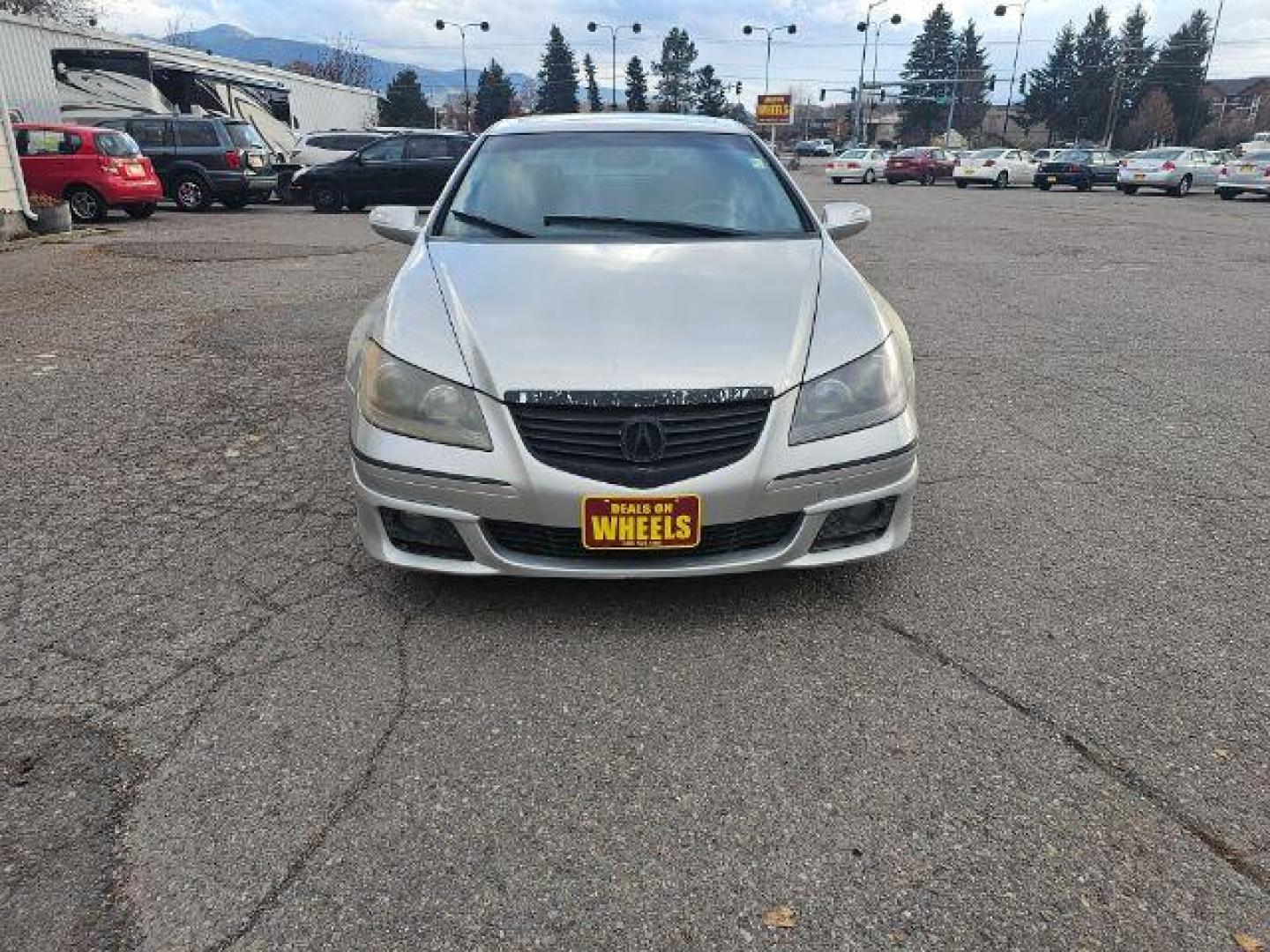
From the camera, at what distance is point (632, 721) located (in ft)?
8.07

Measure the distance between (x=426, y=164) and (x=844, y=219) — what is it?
609 inches

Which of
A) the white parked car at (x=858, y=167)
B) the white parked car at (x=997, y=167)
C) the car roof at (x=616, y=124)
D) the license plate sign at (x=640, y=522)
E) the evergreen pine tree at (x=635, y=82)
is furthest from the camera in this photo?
the evergreen pine tree at (x=635, y=82)

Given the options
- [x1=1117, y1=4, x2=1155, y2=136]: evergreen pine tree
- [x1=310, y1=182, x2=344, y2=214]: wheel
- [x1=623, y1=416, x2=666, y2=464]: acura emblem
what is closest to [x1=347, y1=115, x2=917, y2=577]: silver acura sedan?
[x1=623, y1=416, x2=666, y2=464]: acura emblem

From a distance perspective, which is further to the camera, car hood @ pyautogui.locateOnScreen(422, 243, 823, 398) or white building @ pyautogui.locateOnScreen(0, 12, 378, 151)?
white building @ pyautogui.locateOnScreen(0, 12, 378, 151)

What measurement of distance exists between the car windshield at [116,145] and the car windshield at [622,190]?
13091 millimetres

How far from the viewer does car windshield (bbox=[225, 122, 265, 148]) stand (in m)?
17.5

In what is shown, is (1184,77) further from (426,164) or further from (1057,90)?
(426,164)

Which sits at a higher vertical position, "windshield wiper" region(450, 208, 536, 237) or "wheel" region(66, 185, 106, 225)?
"windshield wiper" region(450, 208, 536, 237)

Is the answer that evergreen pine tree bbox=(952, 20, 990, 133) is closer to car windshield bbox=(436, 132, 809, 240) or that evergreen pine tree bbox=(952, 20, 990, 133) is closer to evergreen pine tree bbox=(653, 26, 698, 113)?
evergreen pine tree bbox=(653, 26, 698, 113)

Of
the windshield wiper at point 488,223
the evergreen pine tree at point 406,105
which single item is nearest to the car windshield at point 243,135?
the windshield wiper at point 488,223

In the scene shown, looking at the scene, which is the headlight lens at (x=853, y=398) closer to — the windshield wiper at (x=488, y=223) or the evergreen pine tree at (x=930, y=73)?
the windshield wiper at (x=488, y=223)

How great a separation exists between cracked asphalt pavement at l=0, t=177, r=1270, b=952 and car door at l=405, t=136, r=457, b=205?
46.6ft

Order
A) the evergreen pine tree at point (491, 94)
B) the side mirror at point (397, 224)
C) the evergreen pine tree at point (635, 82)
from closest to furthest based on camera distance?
1. the side mirror at point (397, 224)
2. the evergreen pine tree at point (491, 94)
3. the evergreen pine tree at point (635, 82)

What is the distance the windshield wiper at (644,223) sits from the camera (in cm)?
370
